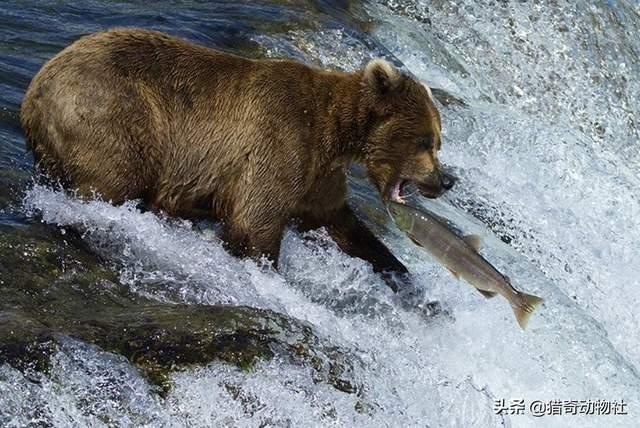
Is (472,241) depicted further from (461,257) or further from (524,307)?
(524,307)

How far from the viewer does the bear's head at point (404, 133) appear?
5984mm

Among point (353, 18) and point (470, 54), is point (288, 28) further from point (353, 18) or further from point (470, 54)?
point (470, 54)

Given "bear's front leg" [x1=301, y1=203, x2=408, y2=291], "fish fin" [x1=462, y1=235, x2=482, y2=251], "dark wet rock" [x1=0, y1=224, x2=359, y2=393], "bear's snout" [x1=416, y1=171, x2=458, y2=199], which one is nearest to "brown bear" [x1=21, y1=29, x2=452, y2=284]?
"bear's snout" [x1=416, y1=171, x2=458, y2=199]

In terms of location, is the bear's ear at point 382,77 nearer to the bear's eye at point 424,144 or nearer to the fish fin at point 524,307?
the bear's eye at point 424,144

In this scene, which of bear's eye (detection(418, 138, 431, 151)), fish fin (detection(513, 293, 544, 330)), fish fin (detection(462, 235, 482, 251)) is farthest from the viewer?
bear's eye (detection(418, 138, 431, 151))

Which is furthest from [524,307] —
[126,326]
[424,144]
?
[126,326]

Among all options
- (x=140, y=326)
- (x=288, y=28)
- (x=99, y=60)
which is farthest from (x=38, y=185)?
(x=288, y=28)

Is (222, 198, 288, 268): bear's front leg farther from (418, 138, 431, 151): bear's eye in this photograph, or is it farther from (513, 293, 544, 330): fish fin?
(513, 293, 544, 330): fish fin

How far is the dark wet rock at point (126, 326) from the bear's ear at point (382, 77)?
1.50 meters

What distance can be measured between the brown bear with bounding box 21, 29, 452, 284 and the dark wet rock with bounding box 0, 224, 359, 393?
599 mm

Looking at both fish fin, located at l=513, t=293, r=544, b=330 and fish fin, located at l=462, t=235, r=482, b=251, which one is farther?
fish fin, located at l=462, t=235, r=482, b=251

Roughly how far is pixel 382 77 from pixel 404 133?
304 millimetres

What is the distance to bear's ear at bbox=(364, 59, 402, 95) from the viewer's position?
5.89m

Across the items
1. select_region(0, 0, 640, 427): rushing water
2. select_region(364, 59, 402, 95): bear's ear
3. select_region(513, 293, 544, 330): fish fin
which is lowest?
select_region(0, 0, 640, 427): rushing water
